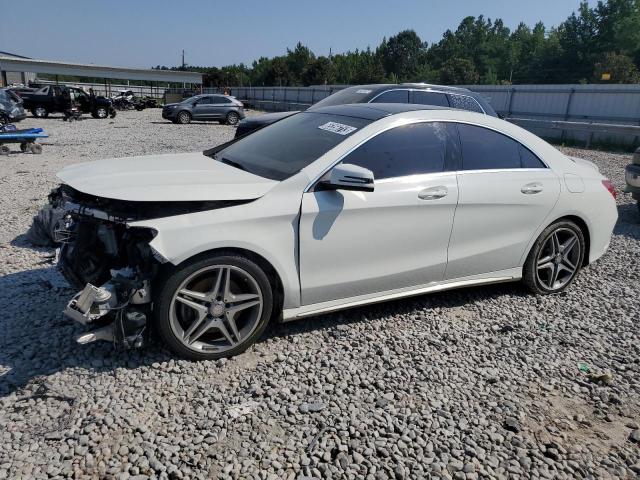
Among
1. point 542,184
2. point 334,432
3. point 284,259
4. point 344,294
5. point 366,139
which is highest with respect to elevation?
point 366,139

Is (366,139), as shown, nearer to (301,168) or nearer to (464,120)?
(301,168)

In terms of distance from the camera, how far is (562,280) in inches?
185

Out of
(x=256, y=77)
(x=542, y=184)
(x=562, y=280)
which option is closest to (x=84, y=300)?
(x=542, y=184)

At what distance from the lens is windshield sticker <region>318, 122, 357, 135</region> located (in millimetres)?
3742

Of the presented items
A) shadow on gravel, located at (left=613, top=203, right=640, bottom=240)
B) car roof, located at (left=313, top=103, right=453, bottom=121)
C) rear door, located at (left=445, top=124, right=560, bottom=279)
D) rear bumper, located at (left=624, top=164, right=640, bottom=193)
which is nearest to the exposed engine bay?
car roof, located at (left=313, top=103, right=453, bottom=121)

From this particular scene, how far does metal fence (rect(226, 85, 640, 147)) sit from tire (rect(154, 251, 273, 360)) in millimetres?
16141

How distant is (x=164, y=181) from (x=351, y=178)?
48.0 inches

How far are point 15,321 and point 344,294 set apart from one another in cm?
243

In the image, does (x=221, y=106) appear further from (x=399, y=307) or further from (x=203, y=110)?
(x=399, y=307)

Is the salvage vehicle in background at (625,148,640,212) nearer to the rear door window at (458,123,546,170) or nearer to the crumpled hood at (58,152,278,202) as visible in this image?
the rear door window at (458,123,546,170)

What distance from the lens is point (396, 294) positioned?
382 centimetres

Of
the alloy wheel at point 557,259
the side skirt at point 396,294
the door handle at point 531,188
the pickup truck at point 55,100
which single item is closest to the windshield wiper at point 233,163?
the side skirt at point 396,294

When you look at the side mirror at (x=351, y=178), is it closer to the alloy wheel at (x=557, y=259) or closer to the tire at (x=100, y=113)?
the alloy wheel at (x=557, y=259)

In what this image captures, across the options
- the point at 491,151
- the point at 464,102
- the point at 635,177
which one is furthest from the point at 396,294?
the point at 464,102
